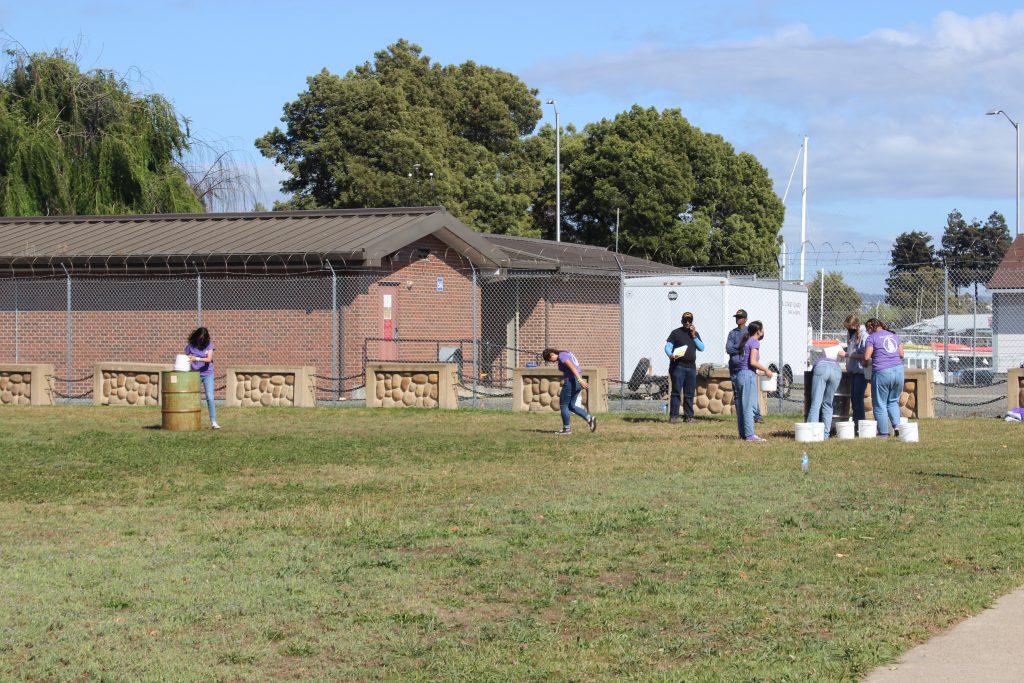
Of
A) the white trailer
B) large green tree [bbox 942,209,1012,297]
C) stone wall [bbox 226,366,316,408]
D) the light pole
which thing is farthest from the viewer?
large green tree [bbox 942,209,1012,297]

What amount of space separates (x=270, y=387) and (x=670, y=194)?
32941mm

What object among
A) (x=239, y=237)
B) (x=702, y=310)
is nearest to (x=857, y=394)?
(x=702, y=310)

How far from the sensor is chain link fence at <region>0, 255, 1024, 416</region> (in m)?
26.1

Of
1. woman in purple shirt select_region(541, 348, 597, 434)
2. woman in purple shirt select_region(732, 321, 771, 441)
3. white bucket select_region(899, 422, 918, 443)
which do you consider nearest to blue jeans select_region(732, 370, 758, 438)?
woman in purple shirt select_region(732, 321, 771, 441)

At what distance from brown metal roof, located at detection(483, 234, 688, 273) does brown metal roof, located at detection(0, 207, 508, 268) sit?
137 centimetres

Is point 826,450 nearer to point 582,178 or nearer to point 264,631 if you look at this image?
point 264,631

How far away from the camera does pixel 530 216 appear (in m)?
59.0

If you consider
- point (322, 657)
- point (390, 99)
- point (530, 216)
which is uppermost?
point (390, 99)

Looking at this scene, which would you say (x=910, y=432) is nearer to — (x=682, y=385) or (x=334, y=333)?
(x=682, y=385)

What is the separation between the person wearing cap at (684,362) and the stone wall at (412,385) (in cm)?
493

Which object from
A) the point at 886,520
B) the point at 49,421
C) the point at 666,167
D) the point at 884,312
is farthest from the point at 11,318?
the point at 666,167

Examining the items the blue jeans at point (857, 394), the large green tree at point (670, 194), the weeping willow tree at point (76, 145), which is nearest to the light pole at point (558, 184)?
the large green tree at point (670, 194)

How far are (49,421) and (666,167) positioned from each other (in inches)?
1473

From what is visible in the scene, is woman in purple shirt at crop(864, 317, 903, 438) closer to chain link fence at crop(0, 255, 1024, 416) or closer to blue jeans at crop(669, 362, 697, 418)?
blue jeans at crop(669, 362, 697, 418)
